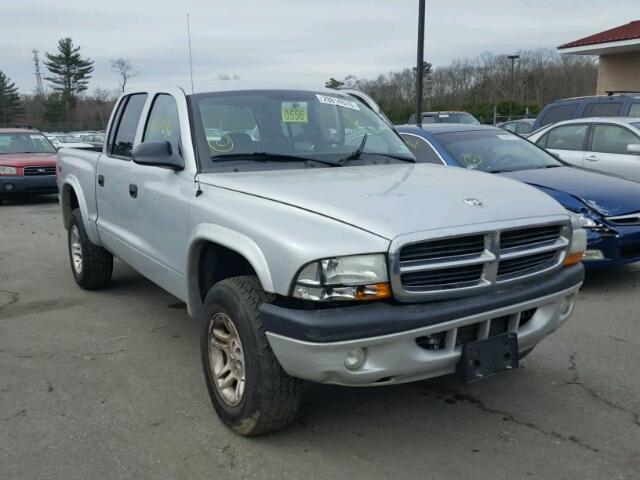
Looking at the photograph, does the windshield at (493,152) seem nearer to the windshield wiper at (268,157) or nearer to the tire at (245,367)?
the windshield wiper at (268,157)

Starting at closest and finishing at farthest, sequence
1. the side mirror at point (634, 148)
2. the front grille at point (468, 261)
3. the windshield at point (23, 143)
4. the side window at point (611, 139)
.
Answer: the front grille at point (468, 261)
the side mirror at point (634, 148)
the side window at point (611, 139)
the windshield at point (23, 143)

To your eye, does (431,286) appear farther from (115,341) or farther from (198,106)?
(115,341)

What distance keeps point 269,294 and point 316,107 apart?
1839 mm

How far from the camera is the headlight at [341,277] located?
9.24ft

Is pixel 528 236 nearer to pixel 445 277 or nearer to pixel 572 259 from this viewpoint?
pixel 572 259

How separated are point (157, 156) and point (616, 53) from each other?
2386cm

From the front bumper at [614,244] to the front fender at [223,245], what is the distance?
12.3 feet

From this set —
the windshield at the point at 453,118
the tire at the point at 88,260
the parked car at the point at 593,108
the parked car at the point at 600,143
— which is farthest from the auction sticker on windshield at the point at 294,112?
the windshield at the point at 453,118

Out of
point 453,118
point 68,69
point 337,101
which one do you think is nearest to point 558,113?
point 453,118

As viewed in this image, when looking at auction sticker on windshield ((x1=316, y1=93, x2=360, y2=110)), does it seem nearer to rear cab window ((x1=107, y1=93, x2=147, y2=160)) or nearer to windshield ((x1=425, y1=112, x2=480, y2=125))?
rear cab window ((x1=107, y1=93, x2=147, y2=160))

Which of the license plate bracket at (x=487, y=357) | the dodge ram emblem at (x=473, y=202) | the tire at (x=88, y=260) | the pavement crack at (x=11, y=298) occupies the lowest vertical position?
the pavement crack at (x=11, y=298)

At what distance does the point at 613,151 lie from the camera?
29.9 feet

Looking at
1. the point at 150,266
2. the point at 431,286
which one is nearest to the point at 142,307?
the point at 150,266

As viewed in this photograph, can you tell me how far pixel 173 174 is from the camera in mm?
4066
